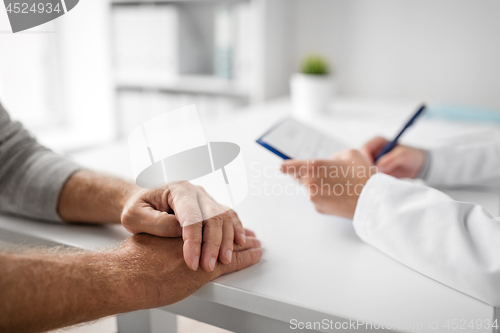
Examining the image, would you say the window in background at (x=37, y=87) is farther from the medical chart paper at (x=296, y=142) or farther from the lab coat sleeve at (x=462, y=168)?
the lab coat sleeve at (x=462, y=168)

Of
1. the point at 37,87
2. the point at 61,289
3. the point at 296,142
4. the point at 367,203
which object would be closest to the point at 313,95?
the point at 296,142

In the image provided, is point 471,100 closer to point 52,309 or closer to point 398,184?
point 398,184

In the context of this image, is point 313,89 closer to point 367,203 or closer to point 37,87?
point 367,203

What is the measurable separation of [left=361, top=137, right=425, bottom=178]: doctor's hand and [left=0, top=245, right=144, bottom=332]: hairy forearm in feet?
1.63

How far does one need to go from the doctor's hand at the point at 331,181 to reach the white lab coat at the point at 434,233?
27 mm

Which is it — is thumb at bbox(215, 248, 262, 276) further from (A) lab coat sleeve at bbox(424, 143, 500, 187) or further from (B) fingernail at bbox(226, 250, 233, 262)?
(A) lab coat sleeve at bbox(424, 143, 500, 187)

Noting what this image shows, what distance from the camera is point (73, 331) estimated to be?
17.3 inches

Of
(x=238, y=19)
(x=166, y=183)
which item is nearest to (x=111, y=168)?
(x=166, y=183)

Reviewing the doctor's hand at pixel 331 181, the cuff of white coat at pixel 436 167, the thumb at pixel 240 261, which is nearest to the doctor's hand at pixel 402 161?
the cuff of white coat at pixel 436 167

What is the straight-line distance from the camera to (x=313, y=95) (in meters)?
1.43

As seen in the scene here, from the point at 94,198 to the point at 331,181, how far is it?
333mm

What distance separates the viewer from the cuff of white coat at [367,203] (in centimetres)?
52

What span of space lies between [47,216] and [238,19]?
152cm

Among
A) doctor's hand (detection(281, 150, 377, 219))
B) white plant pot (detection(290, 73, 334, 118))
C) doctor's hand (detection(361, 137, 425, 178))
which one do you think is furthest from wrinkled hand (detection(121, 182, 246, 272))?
white plant pot (detection(290, 73, 334, 118))
